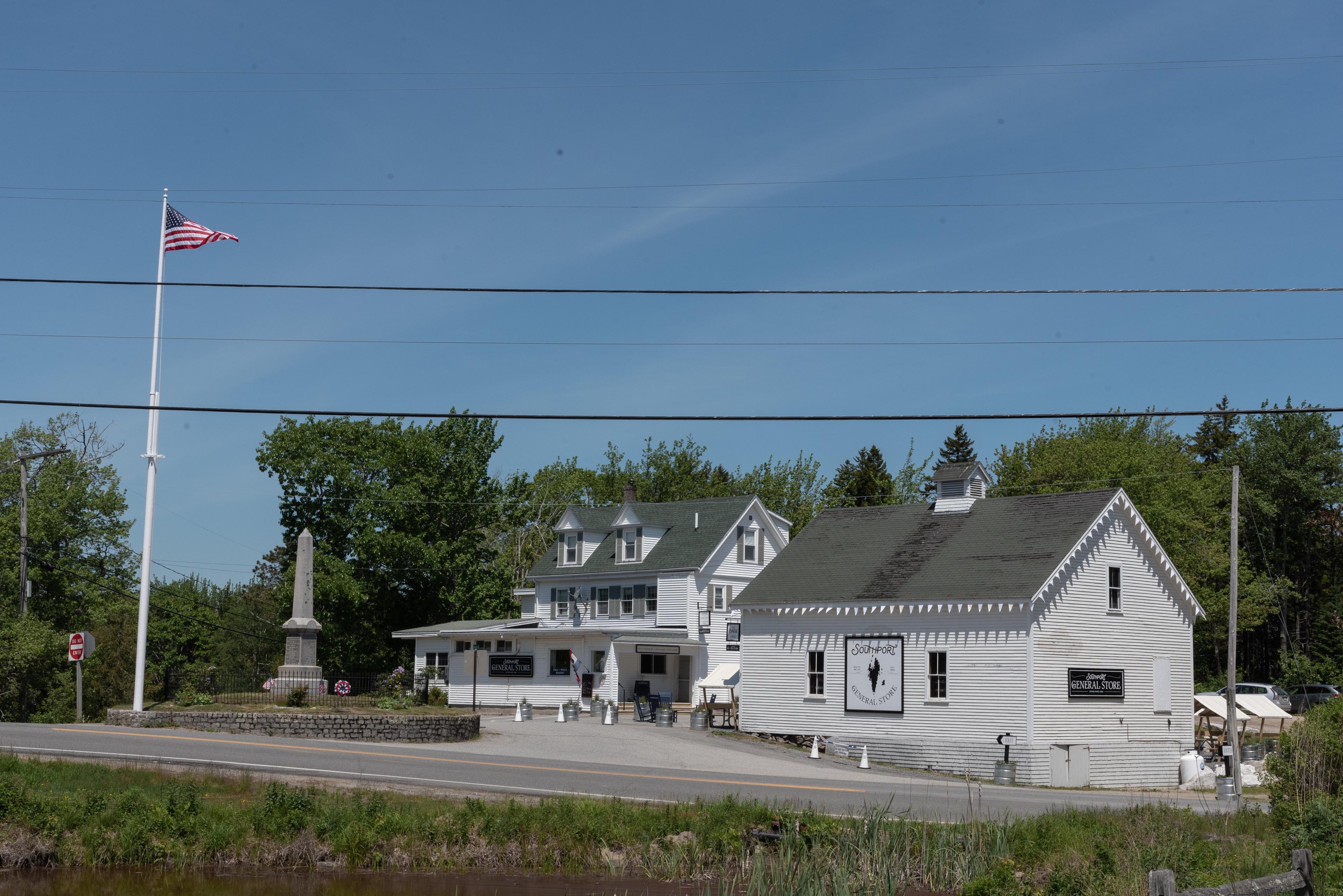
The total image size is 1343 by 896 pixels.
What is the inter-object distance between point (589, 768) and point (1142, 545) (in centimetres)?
2016

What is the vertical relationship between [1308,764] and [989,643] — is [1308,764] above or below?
below

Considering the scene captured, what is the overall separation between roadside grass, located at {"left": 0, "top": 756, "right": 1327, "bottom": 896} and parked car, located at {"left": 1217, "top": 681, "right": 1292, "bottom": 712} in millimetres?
43626

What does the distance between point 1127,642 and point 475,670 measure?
2358cm

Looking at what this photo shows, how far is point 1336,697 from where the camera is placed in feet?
69.8

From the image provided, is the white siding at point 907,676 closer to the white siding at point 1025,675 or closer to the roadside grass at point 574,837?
the white siding at point 1025,675

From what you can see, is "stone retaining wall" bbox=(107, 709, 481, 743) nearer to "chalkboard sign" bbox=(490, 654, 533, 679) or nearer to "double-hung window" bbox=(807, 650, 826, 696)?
"double-hung window" bbox=(807, 650, 826, 696)

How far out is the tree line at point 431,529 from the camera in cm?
6419

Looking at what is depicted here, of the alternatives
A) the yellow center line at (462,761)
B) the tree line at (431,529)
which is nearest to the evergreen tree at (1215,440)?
the tree line at (431,529)

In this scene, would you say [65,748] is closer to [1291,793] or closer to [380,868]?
[380,868]

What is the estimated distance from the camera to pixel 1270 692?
60156 mm

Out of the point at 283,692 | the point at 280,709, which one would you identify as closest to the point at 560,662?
the point at 283,692

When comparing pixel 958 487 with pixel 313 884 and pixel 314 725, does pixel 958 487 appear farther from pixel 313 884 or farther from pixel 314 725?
pixel 313 884

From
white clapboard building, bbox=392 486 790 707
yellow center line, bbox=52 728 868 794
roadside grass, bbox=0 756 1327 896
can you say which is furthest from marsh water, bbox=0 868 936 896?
white clapboard building, bbox=392 486 790 707

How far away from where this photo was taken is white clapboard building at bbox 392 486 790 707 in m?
52.3
